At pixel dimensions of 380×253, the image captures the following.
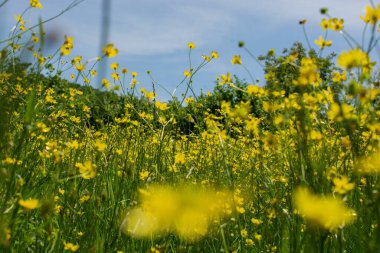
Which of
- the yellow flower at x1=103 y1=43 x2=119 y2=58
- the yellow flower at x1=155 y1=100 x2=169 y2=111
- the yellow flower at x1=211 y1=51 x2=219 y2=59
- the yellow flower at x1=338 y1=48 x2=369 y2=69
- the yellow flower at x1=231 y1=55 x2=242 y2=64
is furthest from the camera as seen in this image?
the yellow flower at x1=211 y1=51 x2=219 y2=59

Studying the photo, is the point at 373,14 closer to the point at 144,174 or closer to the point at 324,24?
the point at 324,24

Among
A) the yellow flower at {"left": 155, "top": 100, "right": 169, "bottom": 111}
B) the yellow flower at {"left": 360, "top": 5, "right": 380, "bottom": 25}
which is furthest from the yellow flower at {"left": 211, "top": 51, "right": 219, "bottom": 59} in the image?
the yellow flower at {"left": 360, "top": 5, "right": 380, "bottom": 25}

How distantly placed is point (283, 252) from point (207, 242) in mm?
453

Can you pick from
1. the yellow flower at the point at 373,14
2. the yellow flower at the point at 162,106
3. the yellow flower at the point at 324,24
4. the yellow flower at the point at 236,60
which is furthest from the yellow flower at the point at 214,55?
the yellow flower at the point at 373,14

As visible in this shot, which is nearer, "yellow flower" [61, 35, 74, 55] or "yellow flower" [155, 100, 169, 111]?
"yellow flower" [61, 35, 74, 55]

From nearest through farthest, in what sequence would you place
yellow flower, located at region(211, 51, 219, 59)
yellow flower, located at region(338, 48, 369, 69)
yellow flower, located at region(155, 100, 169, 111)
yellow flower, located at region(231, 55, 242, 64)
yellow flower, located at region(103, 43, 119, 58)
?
yellow flower, located at region(338, 48, 369, 69) < yellow flower, located at region(103, 43, 119, 58) < yellow flower, located at region(231, 55, 242, 64) < yellow flower, located at region(155, 100, 169, 111) < yellow flower, located at region(211, 51, 219, 59)

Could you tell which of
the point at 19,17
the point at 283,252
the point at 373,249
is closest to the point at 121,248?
the point at 283,252

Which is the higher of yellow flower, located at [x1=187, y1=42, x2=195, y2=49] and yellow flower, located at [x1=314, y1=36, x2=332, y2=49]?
yellow flower, located at [x1=187, y1=42, x2=195, y2=49]

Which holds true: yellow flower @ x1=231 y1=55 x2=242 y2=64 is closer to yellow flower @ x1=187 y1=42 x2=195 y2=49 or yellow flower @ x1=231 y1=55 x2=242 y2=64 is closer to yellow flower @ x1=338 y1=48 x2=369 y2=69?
yellow flower @ x1=338 y1=48 x2=369 y2=69

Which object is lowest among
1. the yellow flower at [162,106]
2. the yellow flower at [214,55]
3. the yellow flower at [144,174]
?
the yellow flower at [144,174]

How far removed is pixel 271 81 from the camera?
181cm

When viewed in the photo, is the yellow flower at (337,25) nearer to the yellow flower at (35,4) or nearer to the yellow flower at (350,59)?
the yellow flower at (350,59)

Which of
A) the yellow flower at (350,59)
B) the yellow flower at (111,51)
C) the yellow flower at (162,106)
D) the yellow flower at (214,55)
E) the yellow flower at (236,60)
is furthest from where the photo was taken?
the yellow flower at (214,55)

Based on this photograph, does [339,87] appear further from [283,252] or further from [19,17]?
[19,17]
